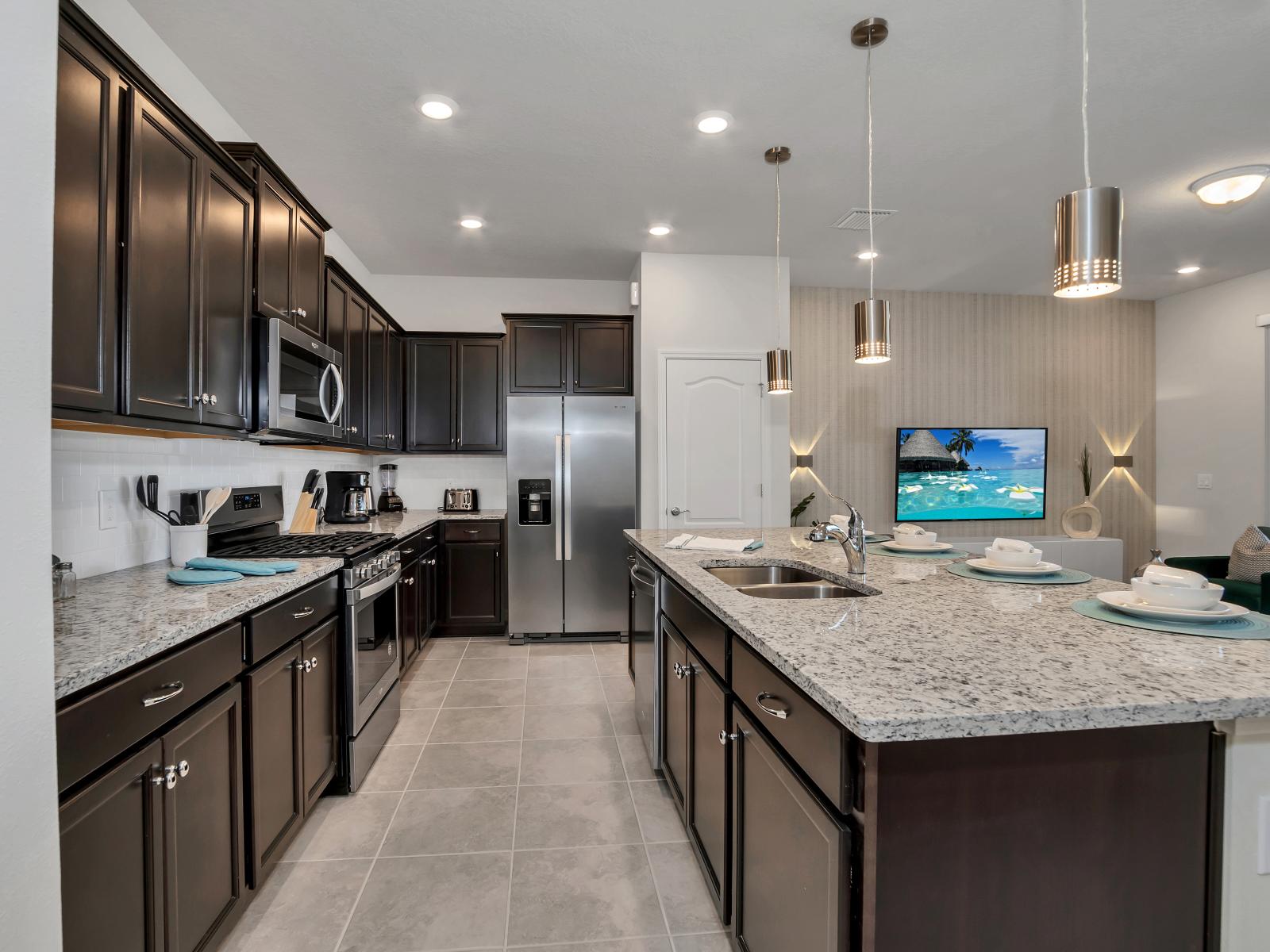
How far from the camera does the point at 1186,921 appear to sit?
100 centimetres

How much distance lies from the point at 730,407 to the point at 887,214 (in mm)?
1556

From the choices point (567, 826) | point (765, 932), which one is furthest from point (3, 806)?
point (567, 826)

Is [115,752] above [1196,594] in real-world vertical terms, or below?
below

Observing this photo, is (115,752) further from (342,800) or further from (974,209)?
(974,209)

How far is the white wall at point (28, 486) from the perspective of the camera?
0.88 m

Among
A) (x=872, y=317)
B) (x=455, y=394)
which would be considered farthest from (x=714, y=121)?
(x=455, y=394)

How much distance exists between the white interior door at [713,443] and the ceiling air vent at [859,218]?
3.47 ft

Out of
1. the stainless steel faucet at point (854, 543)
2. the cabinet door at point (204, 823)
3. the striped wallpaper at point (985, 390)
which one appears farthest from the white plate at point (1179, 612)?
the striped wallpaper at point (985, 390)

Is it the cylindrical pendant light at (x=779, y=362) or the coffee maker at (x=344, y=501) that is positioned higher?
the cylindrical pendant light at (x=779, y=362)

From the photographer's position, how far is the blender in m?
4.88

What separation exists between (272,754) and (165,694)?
0.67m

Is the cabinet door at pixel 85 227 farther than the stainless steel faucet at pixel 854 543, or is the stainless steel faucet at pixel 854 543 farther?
the stainless steel faucet at pixel 854 543

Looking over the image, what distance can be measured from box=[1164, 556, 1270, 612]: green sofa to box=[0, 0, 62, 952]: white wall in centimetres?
412

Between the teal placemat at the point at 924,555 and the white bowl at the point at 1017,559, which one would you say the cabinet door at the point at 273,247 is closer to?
the teal placemat at the point at 924,555
